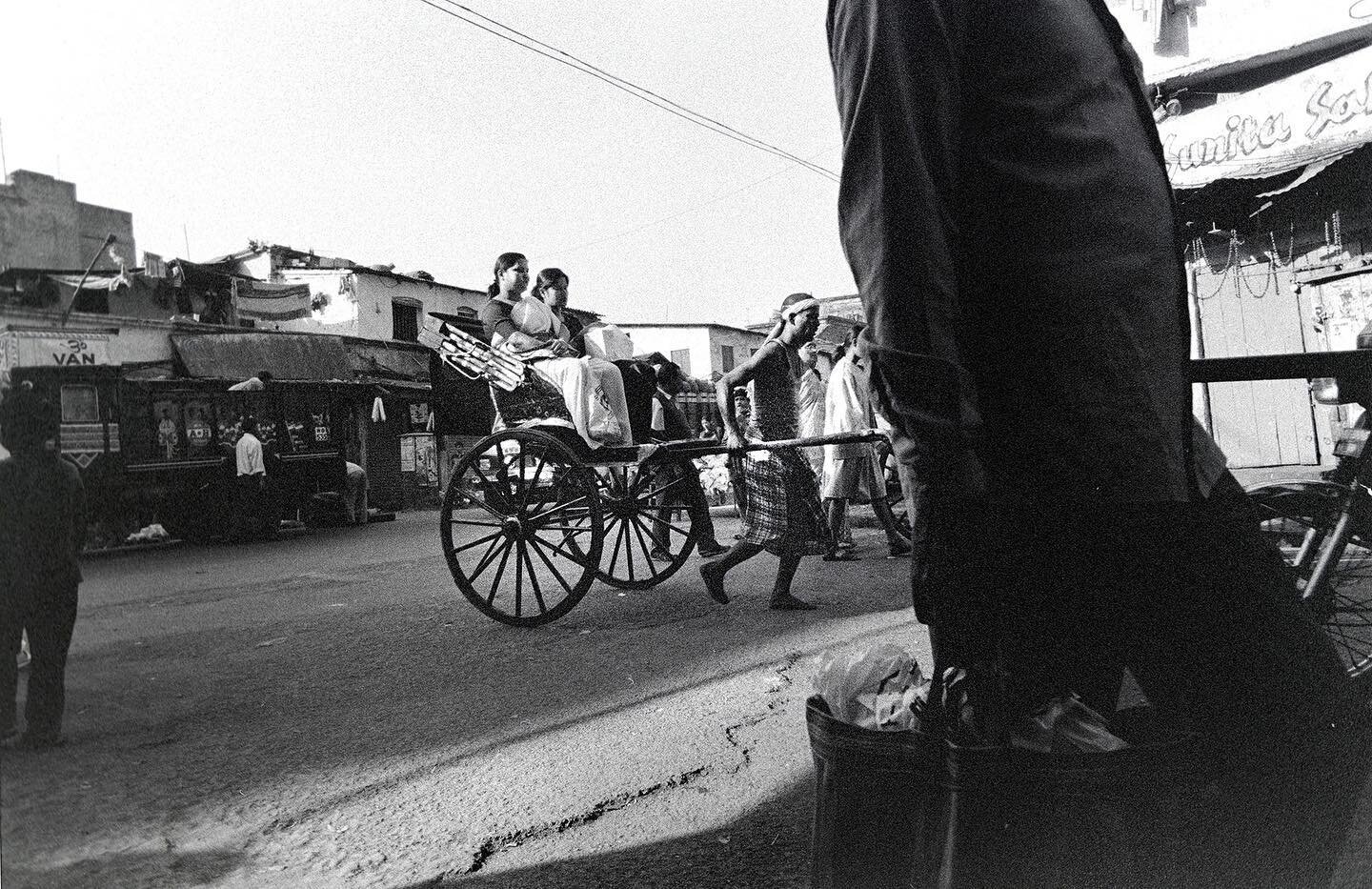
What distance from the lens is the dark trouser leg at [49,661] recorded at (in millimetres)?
892

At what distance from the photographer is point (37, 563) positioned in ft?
2.93

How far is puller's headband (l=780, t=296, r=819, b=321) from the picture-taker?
219 inches

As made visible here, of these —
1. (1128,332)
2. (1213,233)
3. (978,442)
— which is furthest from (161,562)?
(1213,233)

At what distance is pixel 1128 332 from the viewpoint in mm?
1085

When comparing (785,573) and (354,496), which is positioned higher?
(354,496)

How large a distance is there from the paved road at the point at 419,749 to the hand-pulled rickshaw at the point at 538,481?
395 millimetres

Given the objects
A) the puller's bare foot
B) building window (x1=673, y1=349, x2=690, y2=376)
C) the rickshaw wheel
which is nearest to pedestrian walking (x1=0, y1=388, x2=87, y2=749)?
the puller's bare foot

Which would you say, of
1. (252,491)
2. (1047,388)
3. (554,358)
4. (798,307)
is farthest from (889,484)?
(1047,388)

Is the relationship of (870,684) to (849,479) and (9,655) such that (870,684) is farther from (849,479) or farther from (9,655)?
(849,479)

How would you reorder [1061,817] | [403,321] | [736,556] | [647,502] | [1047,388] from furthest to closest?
[403,321] → [647,502] → [736,556] → [1047,388] → [1061,817]

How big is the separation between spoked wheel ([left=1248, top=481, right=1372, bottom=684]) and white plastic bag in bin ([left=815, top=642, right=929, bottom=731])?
2.12 meters

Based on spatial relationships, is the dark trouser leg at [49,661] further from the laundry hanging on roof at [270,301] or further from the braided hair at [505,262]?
the braided hair at [505,262]

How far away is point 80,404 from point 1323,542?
3298 mm

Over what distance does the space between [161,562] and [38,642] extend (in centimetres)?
49
